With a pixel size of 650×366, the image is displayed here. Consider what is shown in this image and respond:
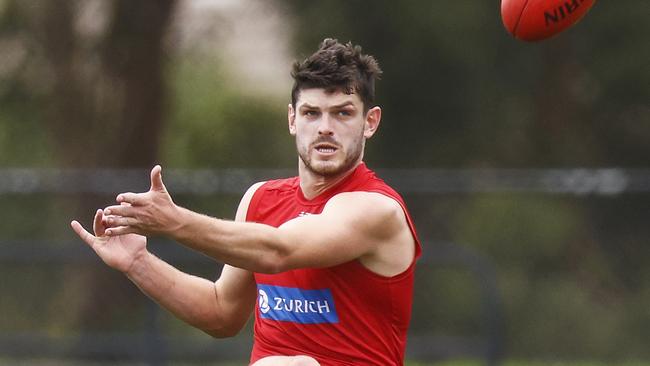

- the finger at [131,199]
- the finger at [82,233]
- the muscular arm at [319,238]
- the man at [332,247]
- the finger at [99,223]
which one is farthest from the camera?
the man at [332,247]

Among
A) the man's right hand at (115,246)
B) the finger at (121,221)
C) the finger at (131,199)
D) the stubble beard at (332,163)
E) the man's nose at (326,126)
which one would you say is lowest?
the man's right hand at (115,246)

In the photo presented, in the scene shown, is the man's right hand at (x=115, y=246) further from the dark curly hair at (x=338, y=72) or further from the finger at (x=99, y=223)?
the dark curly hair at (x=338, y=72)

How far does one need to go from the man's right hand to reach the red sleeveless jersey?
0.51 meters

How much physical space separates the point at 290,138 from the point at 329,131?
37.4 feet

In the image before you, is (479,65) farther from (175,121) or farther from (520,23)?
(520,23)

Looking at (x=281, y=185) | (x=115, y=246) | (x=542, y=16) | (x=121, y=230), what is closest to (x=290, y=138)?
(x=542, y=16)

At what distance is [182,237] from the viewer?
4.39m

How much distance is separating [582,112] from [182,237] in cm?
1228

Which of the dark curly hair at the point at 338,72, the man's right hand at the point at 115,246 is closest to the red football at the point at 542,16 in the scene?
the dark curly hair at the point at 338,72

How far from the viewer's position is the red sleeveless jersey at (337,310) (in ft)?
16.5

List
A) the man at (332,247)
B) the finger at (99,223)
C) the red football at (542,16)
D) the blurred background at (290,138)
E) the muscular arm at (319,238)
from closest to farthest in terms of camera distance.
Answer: the muscular arm at (319,238) → the finger at (99,223) → the man at (332,247) → the red football at (542,16) → the blurred background at (290,138)

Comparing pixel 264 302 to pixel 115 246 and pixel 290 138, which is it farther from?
pixel 290 138

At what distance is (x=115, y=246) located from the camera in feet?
16.3

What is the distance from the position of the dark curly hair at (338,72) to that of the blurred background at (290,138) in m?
6.68
